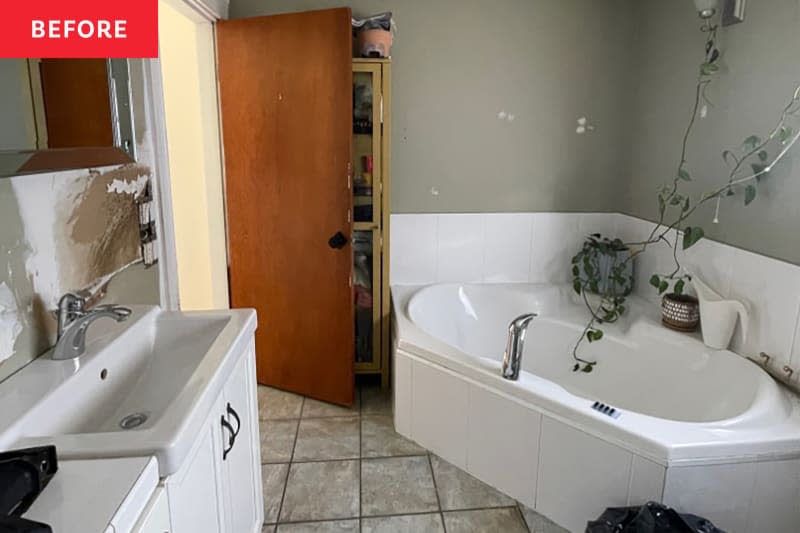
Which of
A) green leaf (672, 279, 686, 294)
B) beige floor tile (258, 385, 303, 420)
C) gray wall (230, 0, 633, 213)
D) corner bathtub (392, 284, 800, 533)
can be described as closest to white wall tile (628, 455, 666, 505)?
corner bathtub (392, 284, 800, 533)

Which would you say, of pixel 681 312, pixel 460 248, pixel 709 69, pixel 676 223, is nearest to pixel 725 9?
pixel 709 69

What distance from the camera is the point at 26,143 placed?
1.05m

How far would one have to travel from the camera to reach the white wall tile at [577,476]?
161 cm

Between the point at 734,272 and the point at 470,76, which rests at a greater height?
the point at 470,76

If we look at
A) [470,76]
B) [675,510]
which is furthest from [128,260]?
[470,76]

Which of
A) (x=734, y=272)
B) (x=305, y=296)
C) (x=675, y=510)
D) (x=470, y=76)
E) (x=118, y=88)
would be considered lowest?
Answer: (x=675, y=510)

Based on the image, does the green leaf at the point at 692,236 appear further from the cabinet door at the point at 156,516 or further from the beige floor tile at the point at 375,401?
the cabinet door at the point at 156,516

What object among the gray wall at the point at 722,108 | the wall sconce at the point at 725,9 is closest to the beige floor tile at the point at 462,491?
the gray wall at the point at 722,108

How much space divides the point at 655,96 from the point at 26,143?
107 inches

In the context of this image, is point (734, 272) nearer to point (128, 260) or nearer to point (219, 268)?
point (128, 260)

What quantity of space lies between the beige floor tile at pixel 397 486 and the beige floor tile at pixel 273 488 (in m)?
0.32

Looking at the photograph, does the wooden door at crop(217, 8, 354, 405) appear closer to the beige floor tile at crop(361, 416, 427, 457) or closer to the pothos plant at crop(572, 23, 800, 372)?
the beige floor tile at crop(361, 416, 427, 457)

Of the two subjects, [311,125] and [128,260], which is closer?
[128,260]

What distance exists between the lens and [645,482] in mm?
1532
